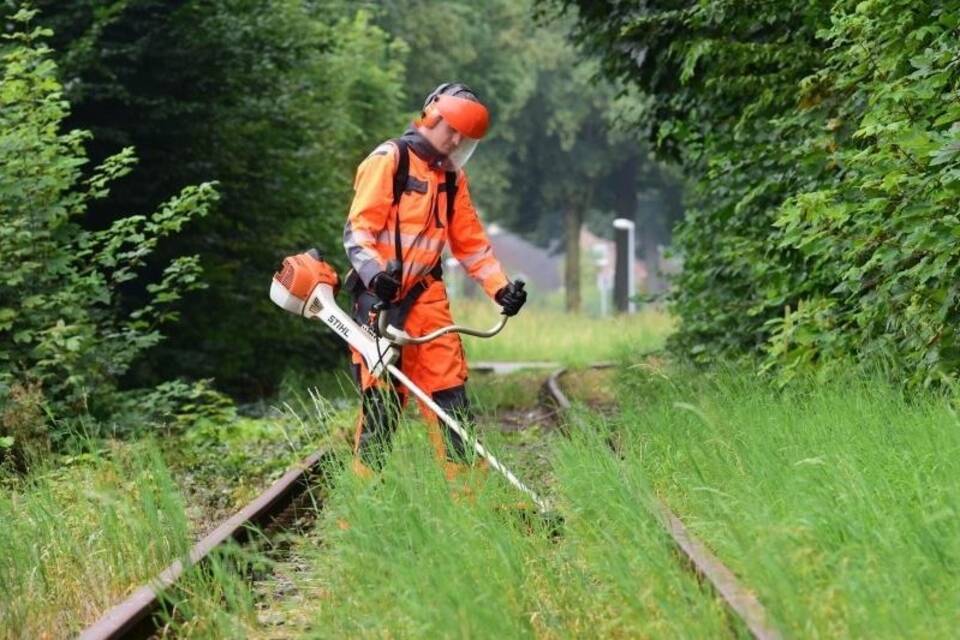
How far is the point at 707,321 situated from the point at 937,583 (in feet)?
33.1

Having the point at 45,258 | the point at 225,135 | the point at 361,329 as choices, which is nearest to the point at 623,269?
the point at 225,135

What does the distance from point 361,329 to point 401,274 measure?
1.18ft

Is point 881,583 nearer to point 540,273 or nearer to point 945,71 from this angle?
point 945,71

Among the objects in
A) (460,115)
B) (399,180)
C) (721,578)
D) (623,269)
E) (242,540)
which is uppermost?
(460,115)

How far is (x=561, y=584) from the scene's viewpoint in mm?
5641

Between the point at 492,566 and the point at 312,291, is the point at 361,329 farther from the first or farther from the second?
the point at 492,566

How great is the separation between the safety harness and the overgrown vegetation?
78.0 inches

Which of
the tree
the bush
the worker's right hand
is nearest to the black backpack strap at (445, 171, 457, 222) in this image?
the worker's right hand

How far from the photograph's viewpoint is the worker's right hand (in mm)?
7277

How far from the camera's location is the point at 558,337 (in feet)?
113

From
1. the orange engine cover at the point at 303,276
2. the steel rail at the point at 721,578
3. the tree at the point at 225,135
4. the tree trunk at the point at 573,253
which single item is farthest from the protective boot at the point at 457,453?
the tree trunk at the point at 573,253

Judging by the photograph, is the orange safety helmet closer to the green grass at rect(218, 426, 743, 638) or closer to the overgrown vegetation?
the green grass at rect(218, 426, 743, 638)

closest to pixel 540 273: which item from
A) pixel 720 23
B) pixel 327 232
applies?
pixel 327 232

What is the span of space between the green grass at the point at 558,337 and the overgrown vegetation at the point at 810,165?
10207mm
